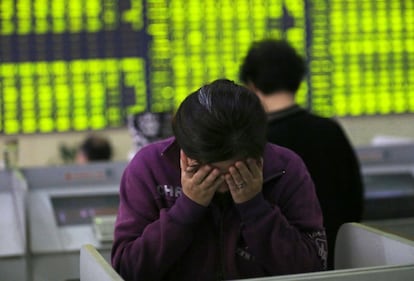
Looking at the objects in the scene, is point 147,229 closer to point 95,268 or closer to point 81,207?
point 95,268

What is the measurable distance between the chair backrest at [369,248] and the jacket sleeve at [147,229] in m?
0.30

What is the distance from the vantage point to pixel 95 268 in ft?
3.99

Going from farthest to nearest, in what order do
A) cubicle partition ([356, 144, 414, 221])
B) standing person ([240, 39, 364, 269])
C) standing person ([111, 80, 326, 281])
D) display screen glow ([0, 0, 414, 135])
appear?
display screen glow ([0, 0, 414, 135]) → cubicle partition ([356, 144, 414, 221]) → standing person ([240, 39, 364, 269]) → standing person ([111, 80, 326, 281])

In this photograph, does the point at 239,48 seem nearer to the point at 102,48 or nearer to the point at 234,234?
the point at 102,48

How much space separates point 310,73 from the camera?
4.58m

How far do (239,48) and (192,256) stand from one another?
319cm

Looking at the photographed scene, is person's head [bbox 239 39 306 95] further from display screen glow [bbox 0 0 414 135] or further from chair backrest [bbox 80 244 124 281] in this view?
display screen glow [bbox 0 0 414 135]

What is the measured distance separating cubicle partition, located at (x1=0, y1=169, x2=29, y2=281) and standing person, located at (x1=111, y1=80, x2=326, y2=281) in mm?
1253

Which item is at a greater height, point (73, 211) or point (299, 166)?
point (299, 166)

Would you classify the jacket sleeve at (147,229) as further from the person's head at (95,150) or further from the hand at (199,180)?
the person's head at (95,150)

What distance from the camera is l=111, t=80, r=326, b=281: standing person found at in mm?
1213

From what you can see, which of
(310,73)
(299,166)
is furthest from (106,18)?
(299,166)

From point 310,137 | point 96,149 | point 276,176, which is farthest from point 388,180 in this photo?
point 276,176

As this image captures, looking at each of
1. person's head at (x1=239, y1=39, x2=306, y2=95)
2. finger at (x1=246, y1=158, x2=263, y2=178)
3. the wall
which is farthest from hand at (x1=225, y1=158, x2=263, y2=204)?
the wall
